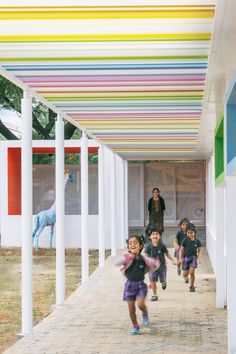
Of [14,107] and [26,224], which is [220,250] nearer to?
[26,224]

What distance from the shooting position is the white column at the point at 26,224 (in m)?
9.67

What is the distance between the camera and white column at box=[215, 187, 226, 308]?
1197cm

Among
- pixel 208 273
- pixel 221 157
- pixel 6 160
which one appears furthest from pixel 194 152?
pixel 221 157

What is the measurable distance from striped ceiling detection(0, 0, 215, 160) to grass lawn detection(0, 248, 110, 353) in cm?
313

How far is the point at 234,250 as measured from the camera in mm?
8219

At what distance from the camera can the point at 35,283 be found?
18.3 metres

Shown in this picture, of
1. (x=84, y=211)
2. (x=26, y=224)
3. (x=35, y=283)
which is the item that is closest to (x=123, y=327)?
(x=26, y=224)

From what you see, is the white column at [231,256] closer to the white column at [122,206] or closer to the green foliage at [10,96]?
the white column at [122,206]

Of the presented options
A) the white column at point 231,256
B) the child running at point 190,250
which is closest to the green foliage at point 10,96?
the child running at point 190,250

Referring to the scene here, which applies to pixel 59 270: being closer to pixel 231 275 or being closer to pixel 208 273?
pixel 231 275

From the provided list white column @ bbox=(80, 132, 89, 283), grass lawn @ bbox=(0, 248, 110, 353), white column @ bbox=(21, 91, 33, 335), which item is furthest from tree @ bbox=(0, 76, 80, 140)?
white column @ bbox=(21, 91, 33, 335)

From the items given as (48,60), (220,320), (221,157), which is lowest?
(220,320)

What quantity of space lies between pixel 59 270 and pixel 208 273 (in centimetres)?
595

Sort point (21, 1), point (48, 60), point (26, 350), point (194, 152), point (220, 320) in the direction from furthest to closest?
point (194, 152) < point (220, 320) < point (26, 350) < point (48, 60) < point (21, 1)
